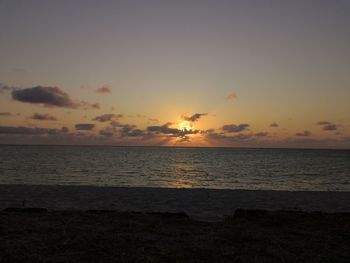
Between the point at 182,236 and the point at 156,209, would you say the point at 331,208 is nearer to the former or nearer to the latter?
the point at 156,209

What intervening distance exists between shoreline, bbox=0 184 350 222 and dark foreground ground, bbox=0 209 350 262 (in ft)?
9.89

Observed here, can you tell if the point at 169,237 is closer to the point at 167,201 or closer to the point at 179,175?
the point at 167,201

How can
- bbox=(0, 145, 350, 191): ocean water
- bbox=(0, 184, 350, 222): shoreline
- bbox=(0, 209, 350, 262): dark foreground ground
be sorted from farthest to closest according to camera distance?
bbox=(0, 145, 350, 191): ocean water
bbox=(0, 184, 350, 222): shoreline
bbox=(0, 209, 350, 262): dark foreground ground

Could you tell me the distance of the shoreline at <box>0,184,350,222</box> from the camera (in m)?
17.4

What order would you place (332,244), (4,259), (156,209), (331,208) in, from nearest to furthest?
(4,259)
(332,244)
(156,209)
(331,208)

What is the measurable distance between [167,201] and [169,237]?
9380mm

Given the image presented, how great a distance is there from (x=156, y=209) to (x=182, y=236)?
676cm

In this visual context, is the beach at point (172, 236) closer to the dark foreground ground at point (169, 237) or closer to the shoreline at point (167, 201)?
the dark foreground ground at point (169, 237)

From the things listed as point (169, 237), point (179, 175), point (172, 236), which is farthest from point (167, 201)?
point (179, 175)

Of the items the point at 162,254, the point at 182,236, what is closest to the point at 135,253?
the point at 162,254

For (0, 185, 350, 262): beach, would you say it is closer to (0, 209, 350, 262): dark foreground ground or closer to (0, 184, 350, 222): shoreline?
(0, 209, 350, 262): dark foreground ground

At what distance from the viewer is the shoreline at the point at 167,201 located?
57.0ft

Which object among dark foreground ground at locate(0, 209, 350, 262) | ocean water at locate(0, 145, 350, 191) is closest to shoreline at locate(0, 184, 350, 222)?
dark foreground ground at locate(0, 209, 350, 262)

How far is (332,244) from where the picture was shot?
10.1 metres
